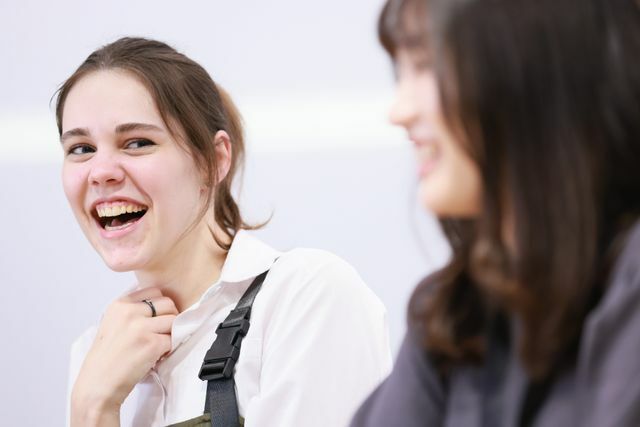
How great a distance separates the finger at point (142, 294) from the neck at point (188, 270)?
17 mm

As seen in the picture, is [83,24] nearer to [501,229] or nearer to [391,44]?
[391,44]

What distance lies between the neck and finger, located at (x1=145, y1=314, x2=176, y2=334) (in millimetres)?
52

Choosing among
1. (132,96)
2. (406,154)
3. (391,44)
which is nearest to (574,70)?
(391,44)

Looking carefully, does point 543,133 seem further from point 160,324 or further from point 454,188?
point 160,324

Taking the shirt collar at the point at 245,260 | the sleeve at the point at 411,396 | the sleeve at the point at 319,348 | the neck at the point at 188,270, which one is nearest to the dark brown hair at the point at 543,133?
the sleeve at the point at 411,396

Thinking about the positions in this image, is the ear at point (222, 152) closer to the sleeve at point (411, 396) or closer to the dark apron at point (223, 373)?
the dark apron at point (223, 373)

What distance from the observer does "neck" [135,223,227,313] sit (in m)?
1.38

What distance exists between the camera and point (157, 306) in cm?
136

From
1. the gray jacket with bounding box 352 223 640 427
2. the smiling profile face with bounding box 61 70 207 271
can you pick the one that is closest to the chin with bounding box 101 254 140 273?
the smiling profile face with bounding box 61 70 207 271

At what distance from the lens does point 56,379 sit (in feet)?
6.80

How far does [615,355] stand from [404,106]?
9.0 inches

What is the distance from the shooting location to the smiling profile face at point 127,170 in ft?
4.36

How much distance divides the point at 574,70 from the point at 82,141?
0.86 meters

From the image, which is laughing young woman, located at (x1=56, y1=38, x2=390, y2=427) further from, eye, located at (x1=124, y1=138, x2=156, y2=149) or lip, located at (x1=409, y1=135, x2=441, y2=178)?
lip, located at (x1=409, y1=135, x2=441, y2=178)
